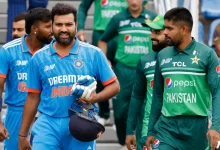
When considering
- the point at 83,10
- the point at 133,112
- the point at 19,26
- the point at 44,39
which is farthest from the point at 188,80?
the point at 83,10

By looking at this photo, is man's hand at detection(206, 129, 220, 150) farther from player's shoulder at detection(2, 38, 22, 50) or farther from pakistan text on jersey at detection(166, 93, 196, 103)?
player's shoulder at detection(2, 38, 22, 50)

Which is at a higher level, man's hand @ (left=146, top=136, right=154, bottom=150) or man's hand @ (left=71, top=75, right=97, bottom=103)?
man's hand @ (left=71, top=75, right=97, bottom=103)

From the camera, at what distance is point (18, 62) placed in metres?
10.6

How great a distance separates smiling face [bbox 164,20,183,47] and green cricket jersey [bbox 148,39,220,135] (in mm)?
86

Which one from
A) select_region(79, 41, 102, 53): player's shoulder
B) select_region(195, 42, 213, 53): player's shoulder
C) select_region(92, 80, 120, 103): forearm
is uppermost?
select_region(195, 42, 213, 53): player's shoulder

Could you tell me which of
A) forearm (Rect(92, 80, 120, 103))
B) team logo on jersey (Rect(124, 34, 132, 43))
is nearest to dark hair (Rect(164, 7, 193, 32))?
forearm (Rect(92, 80, 120, 103))

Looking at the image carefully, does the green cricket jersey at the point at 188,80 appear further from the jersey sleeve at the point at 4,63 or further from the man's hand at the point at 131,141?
the jersey sleeve at the point at 4,63

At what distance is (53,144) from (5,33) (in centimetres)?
669

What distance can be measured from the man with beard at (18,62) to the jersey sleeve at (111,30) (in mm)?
2870

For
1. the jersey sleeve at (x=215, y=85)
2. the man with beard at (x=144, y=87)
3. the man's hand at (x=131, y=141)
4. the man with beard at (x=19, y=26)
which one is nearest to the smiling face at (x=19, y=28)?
the man with beard at (x=19, y=26)

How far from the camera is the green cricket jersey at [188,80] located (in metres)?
9.20

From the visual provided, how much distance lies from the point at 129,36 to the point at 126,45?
131mm

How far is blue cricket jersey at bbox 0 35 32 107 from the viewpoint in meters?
10.6

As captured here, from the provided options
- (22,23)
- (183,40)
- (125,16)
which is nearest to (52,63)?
(183,40)
